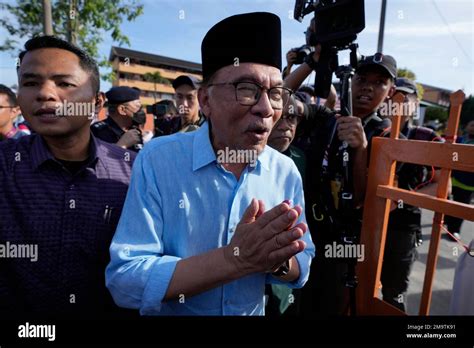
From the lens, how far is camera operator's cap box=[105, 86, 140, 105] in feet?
11.2

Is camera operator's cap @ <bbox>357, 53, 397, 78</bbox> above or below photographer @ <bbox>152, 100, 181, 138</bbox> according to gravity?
above

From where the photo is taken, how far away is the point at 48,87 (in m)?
1.10

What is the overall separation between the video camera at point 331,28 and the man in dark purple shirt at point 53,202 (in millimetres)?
1259

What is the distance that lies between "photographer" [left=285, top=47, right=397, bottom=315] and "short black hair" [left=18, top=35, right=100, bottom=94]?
132 centimetres

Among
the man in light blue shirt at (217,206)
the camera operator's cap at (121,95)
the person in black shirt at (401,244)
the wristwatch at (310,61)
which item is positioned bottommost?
the person in black shirt at (401,244)

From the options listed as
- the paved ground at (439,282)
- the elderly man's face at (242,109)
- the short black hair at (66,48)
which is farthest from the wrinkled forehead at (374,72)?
the short black hair at (66,48)

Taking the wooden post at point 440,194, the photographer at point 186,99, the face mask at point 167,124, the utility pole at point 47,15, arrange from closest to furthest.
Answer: the wooden post at point 440,194, the utility pole at point 47,15, the photographer at point 186,99, the face mask at point 167,124

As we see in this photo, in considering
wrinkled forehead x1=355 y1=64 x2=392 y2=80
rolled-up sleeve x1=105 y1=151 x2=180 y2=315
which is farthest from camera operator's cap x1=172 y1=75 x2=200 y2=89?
rolled-up sleeve x1=105 y1=151 x2=180 y2=315

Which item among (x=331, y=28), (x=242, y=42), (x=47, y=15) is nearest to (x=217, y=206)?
(x=242, y=42)

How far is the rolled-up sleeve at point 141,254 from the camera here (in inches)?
35.5

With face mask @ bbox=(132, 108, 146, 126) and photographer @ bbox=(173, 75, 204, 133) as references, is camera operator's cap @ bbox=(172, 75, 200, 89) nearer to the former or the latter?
photographer @ bbox=(173, 75, 204, 133)

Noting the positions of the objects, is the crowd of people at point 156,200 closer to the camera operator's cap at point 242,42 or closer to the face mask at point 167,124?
Result: the camera operator's cap at point 242,42

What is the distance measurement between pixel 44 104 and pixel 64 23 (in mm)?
2914

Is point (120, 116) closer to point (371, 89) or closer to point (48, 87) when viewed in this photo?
point (48, 87)
